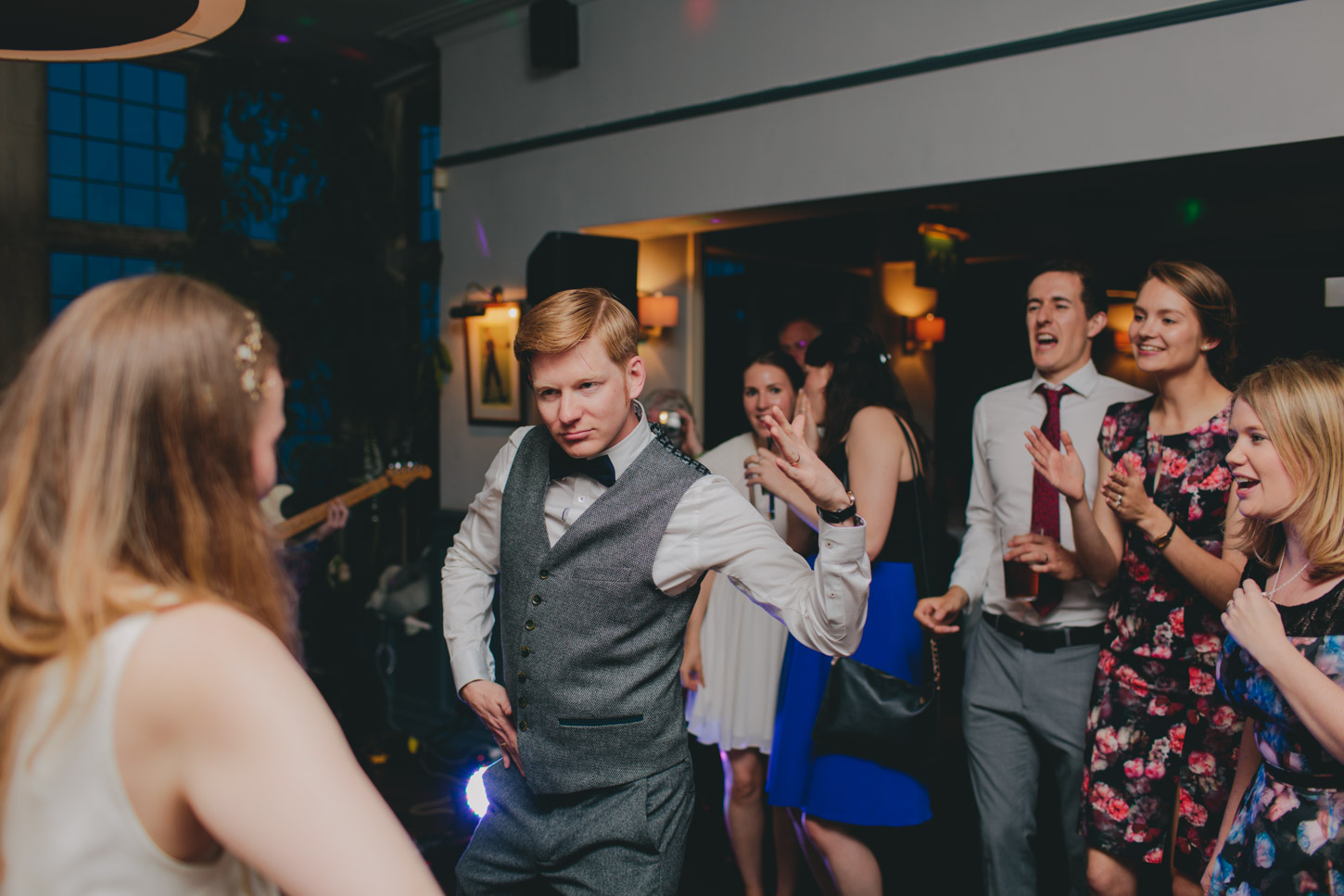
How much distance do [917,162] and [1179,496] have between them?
5.85 feet

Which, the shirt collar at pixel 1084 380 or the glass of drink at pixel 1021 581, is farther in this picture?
the shirt collar at pixel 1084 380

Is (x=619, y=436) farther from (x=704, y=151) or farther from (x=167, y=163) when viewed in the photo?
(x=167, y=163)

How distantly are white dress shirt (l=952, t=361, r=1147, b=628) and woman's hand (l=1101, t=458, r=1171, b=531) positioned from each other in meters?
0.38

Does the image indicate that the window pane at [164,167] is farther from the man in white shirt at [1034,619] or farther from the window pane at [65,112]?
the man in white shirt at [1034,619]

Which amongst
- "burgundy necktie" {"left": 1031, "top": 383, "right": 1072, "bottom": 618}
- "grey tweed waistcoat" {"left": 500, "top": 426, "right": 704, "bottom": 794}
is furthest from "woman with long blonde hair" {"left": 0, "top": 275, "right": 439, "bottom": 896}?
"burgundy necktie" {"left": 1031, "top": 383, "right": 1072, "bottom": 618}

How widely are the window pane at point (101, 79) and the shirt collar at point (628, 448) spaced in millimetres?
5173

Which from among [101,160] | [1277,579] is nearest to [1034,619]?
[1277,579]

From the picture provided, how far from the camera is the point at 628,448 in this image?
5.98 feet

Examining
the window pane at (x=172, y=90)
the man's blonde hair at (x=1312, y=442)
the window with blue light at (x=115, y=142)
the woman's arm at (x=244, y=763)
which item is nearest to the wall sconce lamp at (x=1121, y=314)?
the man's blonde hair at (x=1312, y=442)

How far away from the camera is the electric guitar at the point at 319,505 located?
4047 mm

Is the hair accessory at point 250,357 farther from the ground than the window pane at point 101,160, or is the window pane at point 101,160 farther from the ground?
the window pane at point 101,160

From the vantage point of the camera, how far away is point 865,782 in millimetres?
2412

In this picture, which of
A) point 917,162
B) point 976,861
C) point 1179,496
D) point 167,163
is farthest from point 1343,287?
point 167,163

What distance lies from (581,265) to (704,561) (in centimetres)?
227
